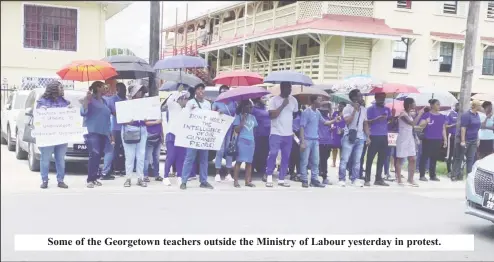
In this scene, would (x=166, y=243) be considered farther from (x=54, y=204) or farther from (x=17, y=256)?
(x=54, y=204)

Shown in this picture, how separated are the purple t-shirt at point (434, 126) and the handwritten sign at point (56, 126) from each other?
22.8 feet

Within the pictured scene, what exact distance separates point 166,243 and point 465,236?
3.58 metres

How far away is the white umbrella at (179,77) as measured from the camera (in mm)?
9953

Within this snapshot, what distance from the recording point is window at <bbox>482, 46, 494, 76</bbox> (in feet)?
34.7

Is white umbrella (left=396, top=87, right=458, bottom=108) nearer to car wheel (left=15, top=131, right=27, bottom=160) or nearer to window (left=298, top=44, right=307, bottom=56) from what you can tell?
window (left=298, top=44, right=307, bottom=56)

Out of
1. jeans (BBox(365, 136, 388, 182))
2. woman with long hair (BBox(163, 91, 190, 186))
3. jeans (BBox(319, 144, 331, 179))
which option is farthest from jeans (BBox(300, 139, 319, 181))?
Answer: woman with long hair (BBox(163, 91, 190, 186))

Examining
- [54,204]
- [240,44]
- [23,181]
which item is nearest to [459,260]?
[54,204]

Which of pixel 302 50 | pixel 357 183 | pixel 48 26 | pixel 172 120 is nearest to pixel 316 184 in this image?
pixel 357 183

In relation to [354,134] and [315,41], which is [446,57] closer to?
[354,134]

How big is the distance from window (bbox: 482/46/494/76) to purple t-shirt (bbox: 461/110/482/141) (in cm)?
94

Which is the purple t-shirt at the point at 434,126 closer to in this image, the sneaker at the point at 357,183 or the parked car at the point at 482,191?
the sneaker at the point at 357,183

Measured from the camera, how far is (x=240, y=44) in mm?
18016

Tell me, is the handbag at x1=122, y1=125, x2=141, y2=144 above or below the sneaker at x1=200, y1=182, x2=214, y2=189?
above

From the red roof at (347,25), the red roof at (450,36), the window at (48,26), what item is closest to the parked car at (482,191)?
the red roof at (450,36)
